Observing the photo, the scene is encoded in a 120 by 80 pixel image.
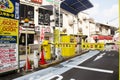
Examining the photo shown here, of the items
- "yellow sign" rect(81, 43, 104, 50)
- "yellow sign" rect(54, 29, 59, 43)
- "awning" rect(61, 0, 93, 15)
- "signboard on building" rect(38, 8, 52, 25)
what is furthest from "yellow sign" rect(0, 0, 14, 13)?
"signboard on building" rect(38, 8, 52, 25)

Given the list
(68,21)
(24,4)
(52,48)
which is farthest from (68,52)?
(68,21)

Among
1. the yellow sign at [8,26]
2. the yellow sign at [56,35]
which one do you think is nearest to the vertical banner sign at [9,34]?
the yellow sign at [8,26]

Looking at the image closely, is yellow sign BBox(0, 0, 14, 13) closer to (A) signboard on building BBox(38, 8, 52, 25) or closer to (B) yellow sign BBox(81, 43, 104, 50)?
(B) yellow sign BBox(81, 43, 104, 50)

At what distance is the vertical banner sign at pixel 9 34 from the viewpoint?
9125mm

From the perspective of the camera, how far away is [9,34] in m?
9.55

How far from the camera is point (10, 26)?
31.4 ft

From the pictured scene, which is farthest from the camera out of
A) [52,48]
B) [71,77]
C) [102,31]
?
[102,31]

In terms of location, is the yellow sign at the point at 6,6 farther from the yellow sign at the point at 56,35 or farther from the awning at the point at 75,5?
the awning at the point at 75,5

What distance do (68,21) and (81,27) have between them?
9.06 meters

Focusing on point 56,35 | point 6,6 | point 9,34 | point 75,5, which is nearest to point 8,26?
point 9,34

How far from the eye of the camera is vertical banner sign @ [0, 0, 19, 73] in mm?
9125

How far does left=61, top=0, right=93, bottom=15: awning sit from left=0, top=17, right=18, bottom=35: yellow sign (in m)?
8.61

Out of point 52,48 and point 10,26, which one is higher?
point 10,26

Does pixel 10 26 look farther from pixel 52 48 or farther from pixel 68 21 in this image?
pixel 68 21
